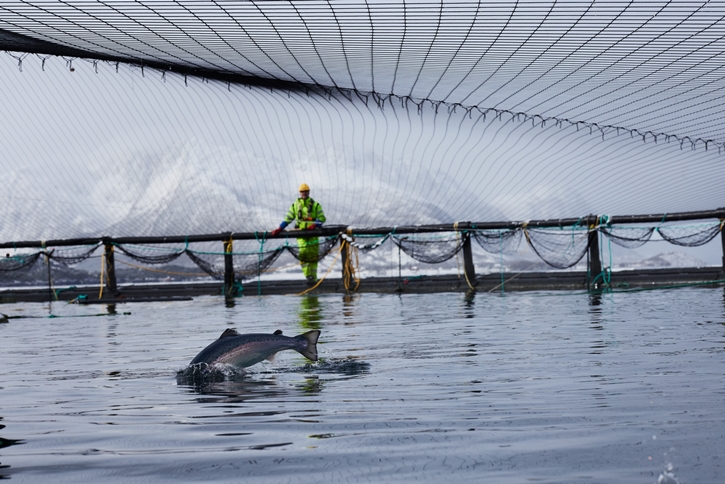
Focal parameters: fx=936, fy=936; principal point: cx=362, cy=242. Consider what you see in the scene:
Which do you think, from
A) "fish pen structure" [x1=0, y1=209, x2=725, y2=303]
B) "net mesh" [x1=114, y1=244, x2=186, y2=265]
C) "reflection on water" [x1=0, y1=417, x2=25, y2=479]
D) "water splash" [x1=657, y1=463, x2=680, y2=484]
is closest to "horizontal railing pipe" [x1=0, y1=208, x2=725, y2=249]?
"fish pen structure" [x1=0, y1=209, x2=725, y2=303]

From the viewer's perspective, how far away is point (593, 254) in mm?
15703

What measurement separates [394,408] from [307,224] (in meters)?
14.0

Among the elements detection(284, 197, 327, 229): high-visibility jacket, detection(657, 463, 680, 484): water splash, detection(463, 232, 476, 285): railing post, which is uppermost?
detection(284, 197, 327, 229): high-visibility jacket

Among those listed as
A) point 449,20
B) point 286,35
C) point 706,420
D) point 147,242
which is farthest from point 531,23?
point 706,420

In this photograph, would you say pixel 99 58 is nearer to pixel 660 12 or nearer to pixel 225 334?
pixel 660 12

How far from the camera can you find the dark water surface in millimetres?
2709

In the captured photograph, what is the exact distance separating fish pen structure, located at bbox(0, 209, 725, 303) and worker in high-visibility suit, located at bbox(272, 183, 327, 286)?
11 cm

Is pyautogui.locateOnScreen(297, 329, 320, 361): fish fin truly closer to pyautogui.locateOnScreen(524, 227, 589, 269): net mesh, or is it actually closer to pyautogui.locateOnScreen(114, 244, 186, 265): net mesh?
pyautogui.locateOnScreen(524, 227, 589, 269): net mesh

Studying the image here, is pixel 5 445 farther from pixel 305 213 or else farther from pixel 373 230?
pixel 305 213

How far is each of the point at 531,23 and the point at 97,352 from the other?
10.8 meters

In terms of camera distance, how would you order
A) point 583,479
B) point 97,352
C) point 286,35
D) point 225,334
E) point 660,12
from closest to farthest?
1. point 583,479
2. point 225,334
3. point 97,352
4. point 660,12
5. point 286,35

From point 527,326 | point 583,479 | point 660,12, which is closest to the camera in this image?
point 583,479

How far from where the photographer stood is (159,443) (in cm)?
321

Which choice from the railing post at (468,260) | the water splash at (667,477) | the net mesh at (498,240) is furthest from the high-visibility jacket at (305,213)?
the water splash at (667,477)
